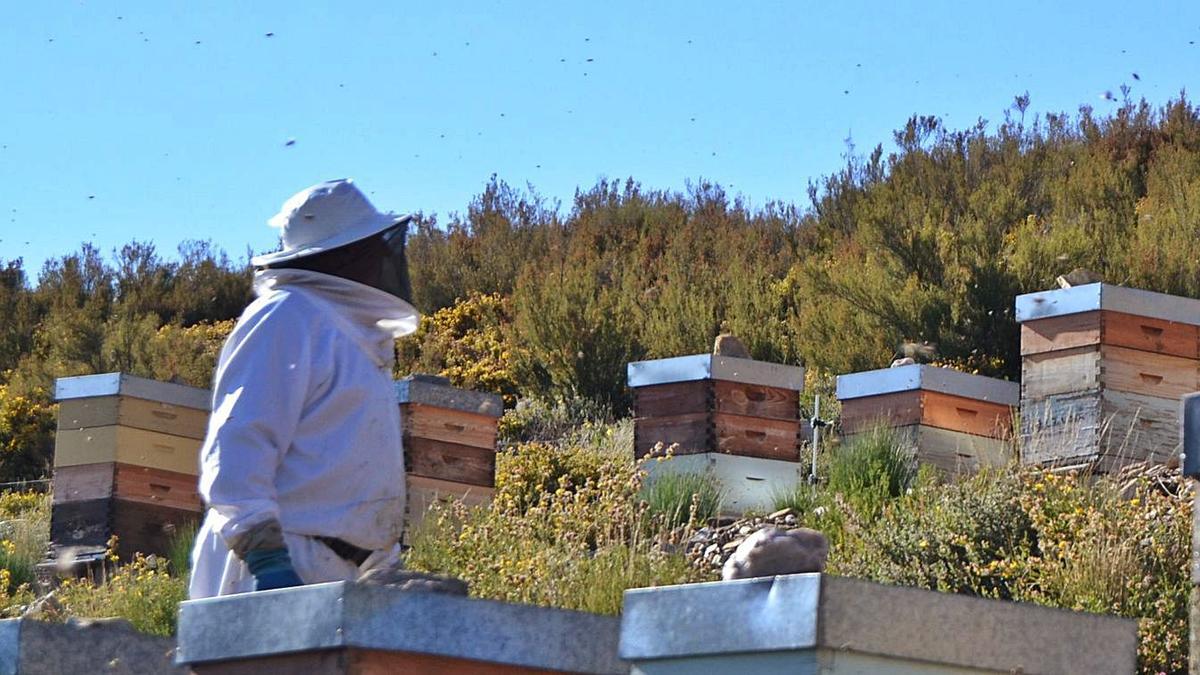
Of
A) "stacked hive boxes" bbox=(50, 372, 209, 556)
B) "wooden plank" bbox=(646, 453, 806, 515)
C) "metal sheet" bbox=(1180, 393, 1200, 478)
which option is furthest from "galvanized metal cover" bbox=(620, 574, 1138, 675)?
"stacked hive boxes" bbox=(50, 372, 209, 556)

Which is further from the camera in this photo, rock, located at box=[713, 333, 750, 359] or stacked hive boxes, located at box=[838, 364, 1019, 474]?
rock, located at box=[713, 333, 750, 359]

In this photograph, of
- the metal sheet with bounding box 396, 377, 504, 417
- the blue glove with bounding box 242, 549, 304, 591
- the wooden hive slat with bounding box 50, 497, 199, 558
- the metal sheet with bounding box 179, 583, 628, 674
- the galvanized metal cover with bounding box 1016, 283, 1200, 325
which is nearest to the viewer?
the metal sheet with bounding box 179, 583, 628, 674

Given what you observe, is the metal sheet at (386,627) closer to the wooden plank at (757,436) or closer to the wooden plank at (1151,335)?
the wooden plank at (1151,335)

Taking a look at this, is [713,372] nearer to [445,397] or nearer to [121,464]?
[445,397]

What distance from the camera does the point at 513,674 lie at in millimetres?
3268

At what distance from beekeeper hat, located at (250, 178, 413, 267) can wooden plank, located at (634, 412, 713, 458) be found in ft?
20.7

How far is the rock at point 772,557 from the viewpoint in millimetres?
4496

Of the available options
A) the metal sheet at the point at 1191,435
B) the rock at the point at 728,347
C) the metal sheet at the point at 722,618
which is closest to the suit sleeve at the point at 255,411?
the metal sheet at the point at 722,618

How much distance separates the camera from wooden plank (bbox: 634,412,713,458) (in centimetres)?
995

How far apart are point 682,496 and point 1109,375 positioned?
206 cm

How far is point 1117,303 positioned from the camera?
29.4 ft

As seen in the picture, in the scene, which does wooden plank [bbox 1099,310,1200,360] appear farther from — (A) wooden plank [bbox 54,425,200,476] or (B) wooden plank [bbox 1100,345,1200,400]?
(A) wooden plank [bbox 54,425,200,476]

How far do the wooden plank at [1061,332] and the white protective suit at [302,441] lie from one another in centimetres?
593

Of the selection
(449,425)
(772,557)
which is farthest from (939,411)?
(772,557)
